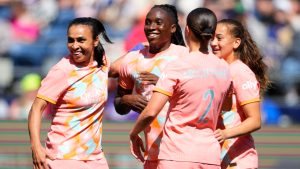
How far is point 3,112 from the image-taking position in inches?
527

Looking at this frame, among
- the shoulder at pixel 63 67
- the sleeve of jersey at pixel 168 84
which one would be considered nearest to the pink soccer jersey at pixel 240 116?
the sleeve of jersey at pixel 168 84

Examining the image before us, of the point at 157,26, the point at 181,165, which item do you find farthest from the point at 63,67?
the point at 181,165

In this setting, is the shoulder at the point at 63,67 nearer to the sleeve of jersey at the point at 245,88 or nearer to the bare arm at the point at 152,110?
the bare arm at the point at 152,110

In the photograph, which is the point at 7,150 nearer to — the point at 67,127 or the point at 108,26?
the point at 108,26

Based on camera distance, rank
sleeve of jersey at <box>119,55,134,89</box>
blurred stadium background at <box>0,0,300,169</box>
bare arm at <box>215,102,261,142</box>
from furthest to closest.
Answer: blurred stadium background at <box>0,0,300,169</box> < sleeve of jersey at <box>119,55,134,89</box> < bare arm at <box>215,102,261,142</box>

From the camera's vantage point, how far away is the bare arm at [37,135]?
5.56 m

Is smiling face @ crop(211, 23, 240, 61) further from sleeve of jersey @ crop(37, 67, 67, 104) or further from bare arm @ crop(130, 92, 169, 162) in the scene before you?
sleeve of jersey @ crop(37, 67, 67, 104)

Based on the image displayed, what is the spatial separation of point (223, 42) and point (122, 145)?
6.85 metres

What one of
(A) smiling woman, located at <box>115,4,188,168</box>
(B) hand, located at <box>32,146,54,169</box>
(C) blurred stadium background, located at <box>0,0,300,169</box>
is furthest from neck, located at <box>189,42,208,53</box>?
(C) blurred stadium background, located at <box>0,0,300,169</box>

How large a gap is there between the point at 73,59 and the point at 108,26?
807cm

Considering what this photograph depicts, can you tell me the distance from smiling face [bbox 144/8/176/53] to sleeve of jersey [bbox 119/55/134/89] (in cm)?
26

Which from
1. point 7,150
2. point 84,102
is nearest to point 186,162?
point 84,102

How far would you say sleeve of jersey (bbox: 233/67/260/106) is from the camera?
583cm

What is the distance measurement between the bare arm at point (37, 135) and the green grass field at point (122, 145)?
6.38 metres
